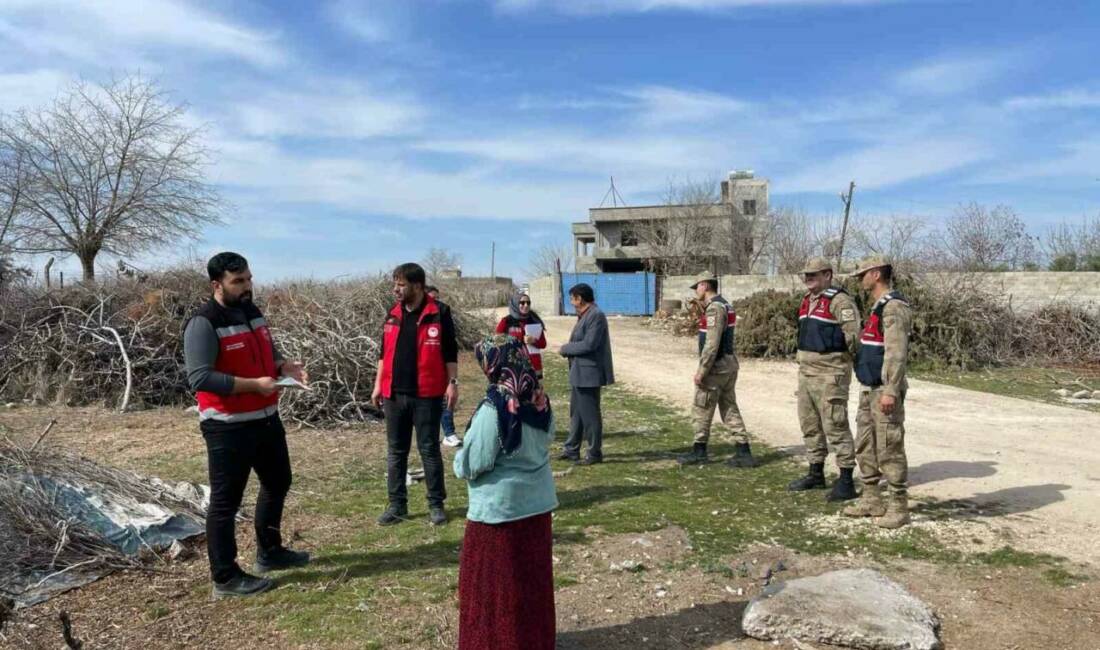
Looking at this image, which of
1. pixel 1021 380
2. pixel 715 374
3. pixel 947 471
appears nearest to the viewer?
pixel 947 471

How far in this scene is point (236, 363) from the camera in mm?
4148

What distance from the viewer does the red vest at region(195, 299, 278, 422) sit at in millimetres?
4070

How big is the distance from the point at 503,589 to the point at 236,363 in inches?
83.6

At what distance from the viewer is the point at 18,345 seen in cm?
1171

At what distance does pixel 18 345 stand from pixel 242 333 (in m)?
10.2

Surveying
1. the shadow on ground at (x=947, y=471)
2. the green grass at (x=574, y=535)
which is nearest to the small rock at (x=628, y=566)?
the green grass at (x=574, y=535)

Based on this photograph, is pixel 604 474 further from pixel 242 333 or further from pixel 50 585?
pixel 50 585

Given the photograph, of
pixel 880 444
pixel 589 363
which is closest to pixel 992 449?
pixel 880 444

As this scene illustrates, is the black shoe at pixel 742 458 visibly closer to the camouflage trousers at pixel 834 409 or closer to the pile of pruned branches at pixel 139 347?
the camouflage trousers at pixel 834 409

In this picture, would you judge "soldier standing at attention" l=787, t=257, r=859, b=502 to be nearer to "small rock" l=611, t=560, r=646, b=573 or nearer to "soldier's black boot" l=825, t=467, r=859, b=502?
"soldier's black boot" l=825, t=467, r=859, b=502

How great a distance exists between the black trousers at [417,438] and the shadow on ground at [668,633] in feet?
6.45

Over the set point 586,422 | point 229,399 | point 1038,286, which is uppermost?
point 1038,286

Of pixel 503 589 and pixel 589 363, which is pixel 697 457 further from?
pixel 503 589

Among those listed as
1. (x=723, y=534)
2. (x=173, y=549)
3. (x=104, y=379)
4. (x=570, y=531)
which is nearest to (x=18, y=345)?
(x=104, y=379)
